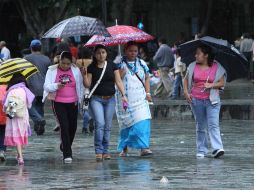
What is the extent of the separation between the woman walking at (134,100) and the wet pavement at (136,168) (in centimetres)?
33

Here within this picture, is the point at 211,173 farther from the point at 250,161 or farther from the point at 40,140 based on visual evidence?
the point at 40,140

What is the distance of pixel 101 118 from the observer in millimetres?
13805

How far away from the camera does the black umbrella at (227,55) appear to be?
46.2ft

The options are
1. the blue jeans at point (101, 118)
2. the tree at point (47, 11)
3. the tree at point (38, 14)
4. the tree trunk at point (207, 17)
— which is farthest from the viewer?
the tree trunk at point (207, 17)

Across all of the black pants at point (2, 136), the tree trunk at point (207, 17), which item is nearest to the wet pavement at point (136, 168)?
the black pants at point (2, 136)

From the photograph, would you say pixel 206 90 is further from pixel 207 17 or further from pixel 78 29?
pixel 207 17

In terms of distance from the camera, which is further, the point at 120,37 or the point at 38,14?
the point at 38,14

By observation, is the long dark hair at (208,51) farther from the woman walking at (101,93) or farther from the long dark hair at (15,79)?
the long dark hair at (15,79)

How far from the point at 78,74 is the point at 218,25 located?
111 feet

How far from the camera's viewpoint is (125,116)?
1434cm

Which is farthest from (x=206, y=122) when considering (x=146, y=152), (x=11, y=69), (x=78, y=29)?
(x=11, y=69)

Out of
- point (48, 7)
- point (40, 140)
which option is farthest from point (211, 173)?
point (48, 7)

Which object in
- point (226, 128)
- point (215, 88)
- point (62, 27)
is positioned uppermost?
point (62, 27)

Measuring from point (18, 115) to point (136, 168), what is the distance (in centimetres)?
194
